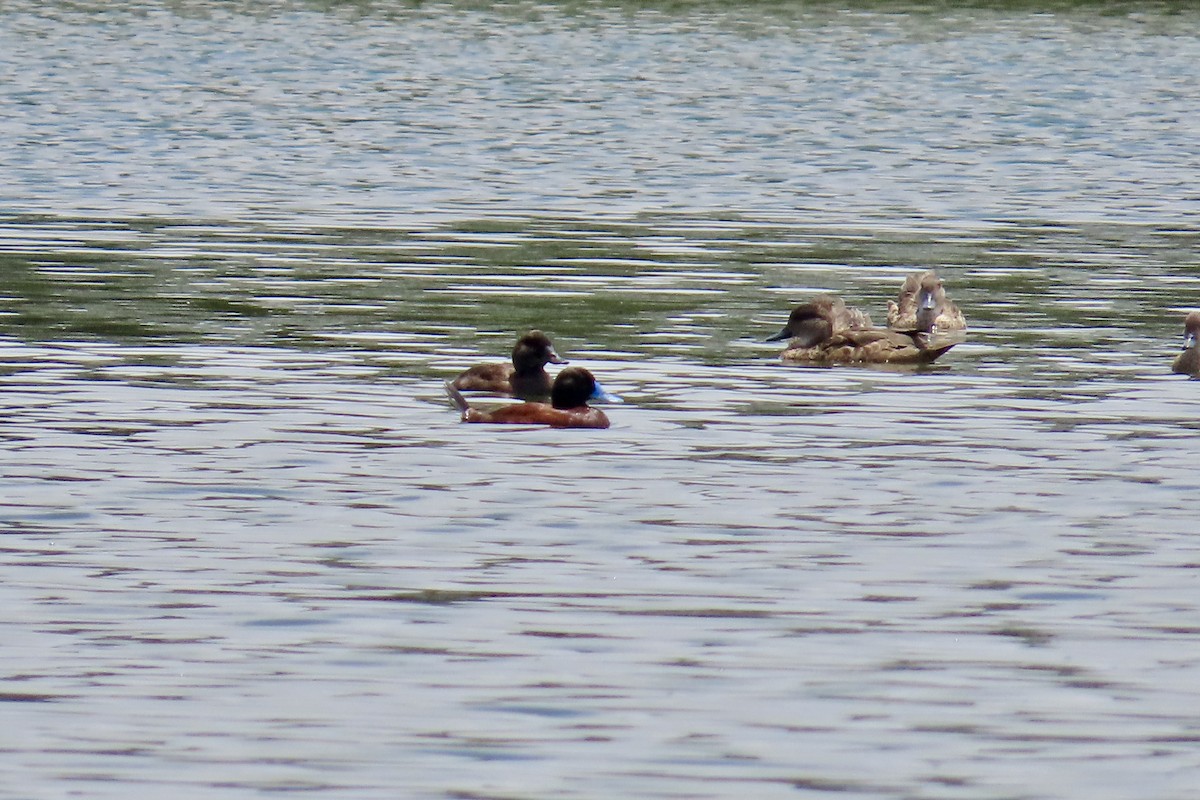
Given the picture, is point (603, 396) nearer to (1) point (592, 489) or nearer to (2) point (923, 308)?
(1) point (592, 489)

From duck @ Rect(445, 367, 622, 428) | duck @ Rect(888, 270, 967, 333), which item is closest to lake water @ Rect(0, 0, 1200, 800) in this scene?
duck @ Rect(445, 367, 622, 428)

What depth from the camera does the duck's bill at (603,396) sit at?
1706 cm

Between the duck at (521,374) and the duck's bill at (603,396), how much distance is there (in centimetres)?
91

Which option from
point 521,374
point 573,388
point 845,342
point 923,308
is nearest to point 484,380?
point 521,374

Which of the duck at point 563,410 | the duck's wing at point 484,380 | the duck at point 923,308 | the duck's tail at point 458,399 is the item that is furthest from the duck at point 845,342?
the duck's tail at point 458,399

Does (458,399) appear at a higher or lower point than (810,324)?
higher

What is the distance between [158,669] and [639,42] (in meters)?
51.0

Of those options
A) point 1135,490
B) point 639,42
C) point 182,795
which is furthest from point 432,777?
point 639,42

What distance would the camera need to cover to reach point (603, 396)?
56.5 ft

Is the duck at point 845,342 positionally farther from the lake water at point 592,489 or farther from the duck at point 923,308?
the lake water at point 592,489

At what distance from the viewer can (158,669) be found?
35.1 ft

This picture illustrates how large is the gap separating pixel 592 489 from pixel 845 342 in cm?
530

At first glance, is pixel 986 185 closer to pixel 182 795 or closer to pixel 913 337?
pixel 913 337

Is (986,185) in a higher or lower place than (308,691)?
lower
